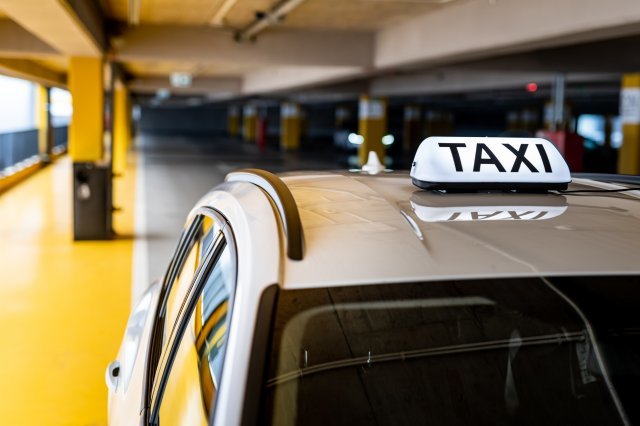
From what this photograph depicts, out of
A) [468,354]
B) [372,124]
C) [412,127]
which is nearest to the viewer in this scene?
[468,354]

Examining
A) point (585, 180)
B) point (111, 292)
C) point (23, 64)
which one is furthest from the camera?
point (23, 64)

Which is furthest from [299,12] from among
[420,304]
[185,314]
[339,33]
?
[420,304]

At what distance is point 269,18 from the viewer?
1092 centimetres

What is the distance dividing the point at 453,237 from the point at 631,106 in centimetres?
1623

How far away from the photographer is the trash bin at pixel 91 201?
11.3 metres

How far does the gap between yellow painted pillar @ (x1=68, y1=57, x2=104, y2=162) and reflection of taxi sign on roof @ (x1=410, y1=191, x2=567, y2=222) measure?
10166mm

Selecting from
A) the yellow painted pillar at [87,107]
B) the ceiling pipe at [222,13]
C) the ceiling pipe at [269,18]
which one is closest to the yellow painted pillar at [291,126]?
the ceiling pipe at [269,18]

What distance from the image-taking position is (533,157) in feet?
7.75

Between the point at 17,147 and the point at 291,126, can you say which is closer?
the point at 17,147

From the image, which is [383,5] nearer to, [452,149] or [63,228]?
[63,228]

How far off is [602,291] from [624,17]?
6109mm

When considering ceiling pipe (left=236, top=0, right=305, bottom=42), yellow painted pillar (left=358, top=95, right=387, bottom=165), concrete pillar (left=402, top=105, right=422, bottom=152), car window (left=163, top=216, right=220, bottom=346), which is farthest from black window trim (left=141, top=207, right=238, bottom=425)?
concrete pillar (left=402, top=105, right=422, bottom=152)

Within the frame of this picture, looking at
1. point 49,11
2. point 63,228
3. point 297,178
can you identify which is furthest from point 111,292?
point 297,178

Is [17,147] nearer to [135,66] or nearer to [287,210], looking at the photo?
[135,66]
